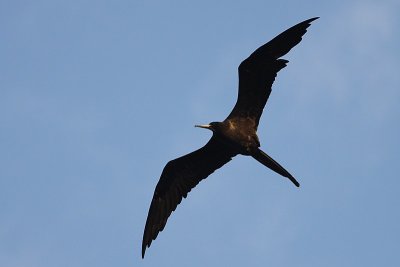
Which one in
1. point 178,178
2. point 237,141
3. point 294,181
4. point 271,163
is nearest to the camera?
point 294,181

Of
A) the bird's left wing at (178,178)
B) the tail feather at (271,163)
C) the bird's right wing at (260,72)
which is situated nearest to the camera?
the bird's right wing at (260,72)

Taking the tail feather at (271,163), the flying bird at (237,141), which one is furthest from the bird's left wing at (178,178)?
the tail feather at (271,163)

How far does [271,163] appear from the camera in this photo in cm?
1448

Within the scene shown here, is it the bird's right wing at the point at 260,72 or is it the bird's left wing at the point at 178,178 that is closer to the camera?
the bird's right wing at the point at 260,72

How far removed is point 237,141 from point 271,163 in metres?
0.74

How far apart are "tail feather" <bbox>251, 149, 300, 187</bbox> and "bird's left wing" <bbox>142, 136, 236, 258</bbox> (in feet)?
3.03

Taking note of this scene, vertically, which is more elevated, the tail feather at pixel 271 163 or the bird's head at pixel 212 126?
the bird's head at pixel 212 126

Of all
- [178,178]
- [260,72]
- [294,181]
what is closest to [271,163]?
[294,181]

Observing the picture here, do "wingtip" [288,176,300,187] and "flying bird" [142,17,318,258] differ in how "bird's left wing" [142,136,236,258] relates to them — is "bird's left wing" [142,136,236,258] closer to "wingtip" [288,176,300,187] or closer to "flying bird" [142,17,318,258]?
"flying bird" [142,17,318,258]

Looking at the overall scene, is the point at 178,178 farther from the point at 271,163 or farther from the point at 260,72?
the point at 260,72

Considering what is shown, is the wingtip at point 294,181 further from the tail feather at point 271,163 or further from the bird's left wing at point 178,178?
the bird's left wing at point 178,178

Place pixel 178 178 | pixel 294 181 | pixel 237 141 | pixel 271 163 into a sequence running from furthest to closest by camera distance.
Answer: pixel 178 178
pixel 237 141
pixel 271 163
pixel 294 181

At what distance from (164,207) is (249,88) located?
299 cm

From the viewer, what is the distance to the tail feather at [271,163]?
47.3ft
